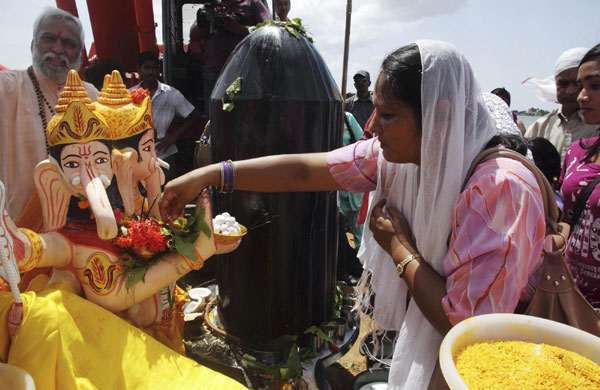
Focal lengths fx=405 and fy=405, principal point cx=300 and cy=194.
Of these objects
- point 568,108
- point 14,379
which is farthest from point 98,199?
point 568,108

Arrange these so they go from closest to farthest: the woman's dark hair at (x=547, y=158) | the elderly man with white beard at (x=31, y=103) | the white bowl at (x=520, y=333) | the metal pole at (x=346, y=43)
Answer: the white bowl at (x=520, y=333) < the elderly man with white beard at (x=31, y=103) < the woman's dark hair at (x=547, y=158) < the metal pole at (x=346, y=43)

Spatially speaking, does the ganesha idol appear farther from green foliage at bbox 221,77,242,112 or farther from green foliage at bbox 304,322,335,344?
green foliage at bbox 304,322,335,344

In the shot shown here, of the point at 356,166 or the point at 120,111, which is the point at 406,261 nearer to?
the point at 356,166

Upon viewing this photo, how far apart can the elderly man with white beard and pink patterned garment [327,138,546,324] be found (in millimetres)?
2053

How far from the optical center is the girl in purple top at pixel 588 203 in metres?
1.97

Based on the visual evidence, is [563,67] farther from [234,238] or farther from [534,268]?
[234,238]

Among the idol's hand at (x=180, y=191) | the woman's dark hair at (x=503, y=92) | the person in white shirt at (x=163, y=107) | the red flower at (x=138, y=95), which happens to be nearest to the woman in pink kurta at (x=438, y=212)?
the idol's hand at (x=180, y=191)

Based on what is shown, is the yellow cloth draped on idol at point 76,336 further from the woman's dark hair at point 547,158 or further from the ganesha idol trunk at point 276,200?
the woman's dark hair at point 547,158

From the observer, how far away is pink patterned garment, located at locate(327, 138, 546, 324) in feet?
3.68

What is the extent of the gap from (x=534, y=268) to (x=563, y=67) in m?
2.43

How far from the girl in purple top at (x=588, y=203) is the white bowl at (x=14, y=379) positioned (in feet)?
7.57

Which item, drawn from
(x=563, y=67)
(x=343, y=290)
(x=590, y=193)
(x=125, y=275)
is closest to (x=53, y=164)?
(x=125, y=275)

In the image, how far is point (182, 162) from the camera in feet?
20.9

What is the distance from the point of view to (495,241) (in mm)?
1114
